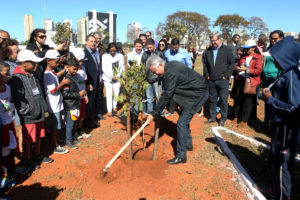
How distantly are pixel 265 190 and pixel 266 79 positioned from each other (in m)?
2.96

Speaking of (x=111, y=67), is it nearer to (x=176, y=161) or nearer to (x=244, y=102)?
(x=176, y=161)

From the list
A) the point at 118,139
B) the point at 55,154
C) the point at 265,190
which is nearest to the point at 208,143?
the point at 265,190

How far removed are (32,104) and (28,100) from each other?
0.09 metres

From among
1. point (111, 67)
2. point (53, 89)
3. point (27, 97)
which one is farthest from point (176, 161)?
point (111, 67)

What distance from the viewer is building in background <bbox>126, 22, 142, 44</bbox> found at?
2499 inches

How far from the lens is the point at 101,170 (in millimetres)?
3559

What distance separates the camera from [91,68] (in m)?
5.61

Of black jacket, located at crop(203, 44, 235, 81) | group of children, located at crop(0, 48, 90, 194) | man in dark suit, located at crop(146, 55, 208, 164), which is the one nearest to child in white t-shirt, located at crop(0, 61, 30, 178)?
group of children, located at crop(0, 48, 90, 194)

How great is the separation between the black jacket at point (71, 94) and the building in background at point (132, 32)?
198ft

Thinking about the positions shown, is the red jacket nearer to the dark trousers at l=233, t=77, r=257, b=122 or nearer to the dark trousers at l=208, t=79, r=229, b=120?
the dark trousers at l=233, t=77, r=257, b=122

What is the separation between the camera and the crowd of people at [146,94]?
254 centimetres

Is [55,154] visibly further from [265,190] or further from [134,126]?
[265,190]

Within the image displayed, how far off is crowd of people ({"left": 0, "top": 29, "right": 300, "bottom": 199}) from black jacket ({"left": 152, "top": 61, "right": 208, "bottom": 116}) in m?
0.02

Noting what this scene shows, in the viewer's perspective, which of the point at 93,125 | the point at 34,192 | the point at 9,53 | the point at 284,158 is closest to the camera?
the point at 284,158
